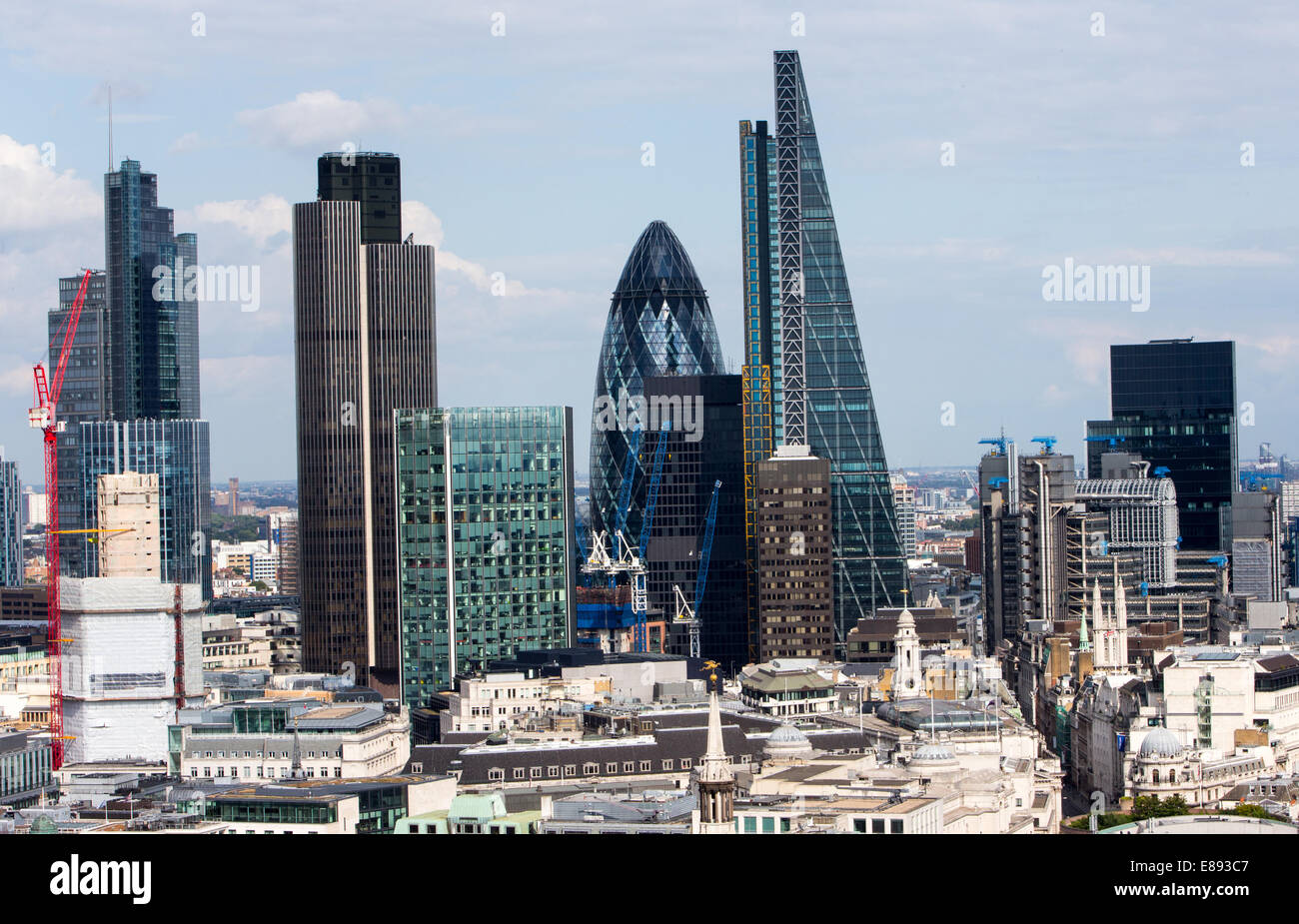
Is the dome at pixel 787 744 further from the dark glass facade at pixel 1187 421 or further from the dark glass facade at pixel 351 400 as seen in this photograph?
the dark glass facade at pixel 1187 421

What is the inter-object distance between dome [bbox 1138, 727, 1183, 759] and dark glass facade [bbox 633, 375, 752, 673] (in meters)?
75.9

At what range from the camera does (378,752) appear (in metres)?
90.2

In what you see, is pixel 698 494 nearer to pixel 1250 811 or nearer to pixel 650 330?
pixel 650 330

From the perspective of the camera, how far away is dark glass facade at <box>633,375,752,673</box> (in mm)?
162750

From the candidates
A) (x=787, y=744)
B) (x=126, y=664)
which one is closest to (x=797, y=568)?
(x=126, y=664)

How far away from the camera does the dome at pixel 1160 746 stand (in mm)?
84938

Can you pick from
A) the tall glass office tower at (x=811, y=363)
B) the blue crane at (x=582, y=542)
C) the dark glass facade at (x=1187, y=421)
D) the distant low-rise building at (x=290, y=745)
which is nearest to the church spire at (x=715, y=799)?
the distant low-rise building at (x=290, y=745)

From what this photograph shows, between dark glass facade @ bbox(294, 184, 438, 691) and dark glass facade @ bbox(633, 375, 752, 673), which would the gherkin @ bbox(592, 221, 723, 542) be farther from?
dark glass facade @ bbox(294, 184, 438, 691)

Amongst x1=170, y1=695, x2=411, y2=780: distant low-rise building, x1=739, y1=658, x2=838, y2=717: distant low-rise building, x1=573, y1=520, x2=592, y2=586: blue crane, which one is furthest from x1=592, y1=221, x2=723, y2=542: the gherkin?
x1=170, y1=695, x2=411, y2=780: distant low-rise building

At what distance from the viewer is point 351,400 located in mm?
144125

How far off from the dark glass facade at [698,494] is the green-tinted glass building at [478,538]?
137 ft

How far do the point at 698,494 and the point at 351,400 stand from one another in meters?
33.8
